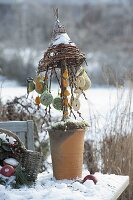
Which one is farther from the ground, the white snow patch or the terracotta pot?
the white snow patch

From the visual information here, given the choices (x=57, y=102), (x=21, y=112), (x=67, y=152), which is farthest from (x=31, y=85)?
(x=21, y=112)

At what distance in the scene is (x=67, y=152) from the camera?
7.78ft

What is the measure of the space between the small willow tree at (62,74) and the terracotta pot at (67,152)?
4.1 inches

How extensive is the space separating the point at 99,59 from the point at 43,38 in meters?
3.35

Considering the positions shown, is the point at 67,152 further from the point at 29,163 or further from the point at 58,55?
the point at 58,55

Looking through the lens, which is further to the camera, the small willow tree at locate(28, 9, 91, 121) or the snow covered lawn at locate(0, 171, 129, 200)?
the small willow tree at locate(28, 9, 91, 121)

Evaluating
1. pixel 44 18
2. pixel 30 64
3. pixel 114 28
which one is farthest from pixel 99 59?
pixel 114 28

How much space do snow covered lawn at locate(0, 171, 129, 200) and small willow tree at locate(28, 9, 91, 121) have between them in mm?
353

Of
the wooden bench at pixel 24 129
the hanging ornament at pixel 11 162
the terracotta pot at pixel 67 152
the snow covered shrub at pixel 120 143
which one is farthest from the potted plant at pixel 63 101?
the snow covered shrub at pixel 120 143

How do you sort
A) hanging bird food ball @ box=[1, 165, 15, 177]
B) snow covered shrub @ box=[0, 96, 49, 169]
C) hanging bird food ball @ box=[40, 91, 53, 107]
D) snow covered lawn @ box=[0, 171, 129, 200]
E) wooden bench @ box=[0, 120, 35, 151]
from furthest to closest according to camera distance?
snow covered shrub @ box=[0, 96, 49, 169]
wooden bench @ box=[0, 120, 35, 151]
hanging bird food ball @ box=[40, 91, 53, 107]
hanging bird food ball @ box=[1, 165, 15, 177]
snow covered lawn @ box=[0, 171, 129, 200]

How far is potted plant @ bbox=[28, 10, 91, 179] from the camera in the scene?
2357 mm

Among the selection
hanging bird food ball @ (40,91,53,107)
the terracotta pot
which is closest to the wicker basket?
the terracotta pot

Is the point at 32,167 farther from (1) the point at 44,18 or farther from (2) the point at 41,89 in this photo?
(1) the point at 44,18

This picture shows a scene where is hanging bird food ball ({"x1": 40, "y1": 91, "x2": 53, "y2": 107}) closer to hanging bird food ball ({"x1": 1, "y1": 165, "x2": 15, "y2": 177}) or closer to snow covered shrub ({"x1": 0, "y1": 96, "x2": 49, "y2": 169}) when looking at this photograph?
hanging bird food ball ({"x1": 1, "y1": 165, "x2": 15, "y2": 177})
